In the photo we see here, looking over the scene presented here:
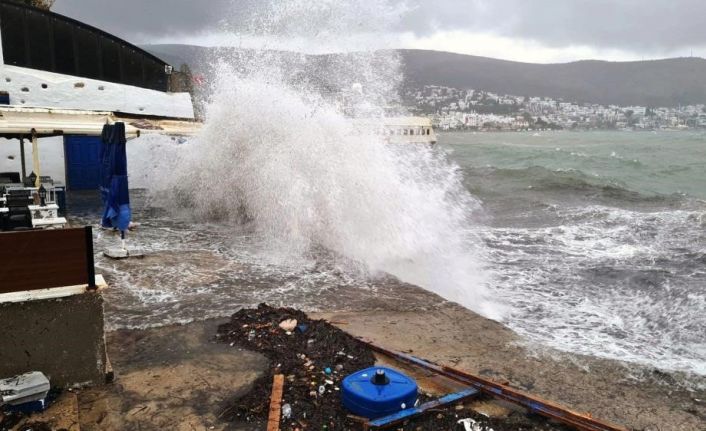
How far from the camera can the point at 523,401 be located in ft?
14.1

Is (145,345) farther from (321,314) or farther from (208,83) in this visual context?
(208,83)

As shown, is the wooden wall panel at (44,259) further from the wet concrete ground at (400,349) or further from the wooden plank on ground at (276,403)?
the wooden plank on ground at (276,403)

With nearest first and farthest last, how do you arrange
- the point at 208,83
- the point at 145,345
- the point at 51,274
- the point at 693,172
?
1. the point at 51,274
2. the point at 145,345
3. the point at 208,83
4. the point at 693,172

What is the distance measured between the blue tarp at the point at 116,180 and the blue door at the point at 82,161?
31.1ft

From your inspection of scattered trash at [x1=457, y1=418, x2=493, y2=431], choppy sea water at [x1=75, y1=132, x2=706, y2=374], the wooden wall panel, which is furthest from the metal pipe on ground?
the wooden wall panel

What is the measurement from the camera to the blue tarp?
830 centimetres

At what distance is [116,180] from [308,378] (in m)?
5.50

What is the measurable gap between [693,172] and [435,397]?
39.0 m

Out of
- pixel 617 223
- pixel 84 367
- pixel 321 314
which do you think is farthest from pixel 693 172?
pixel 84 367

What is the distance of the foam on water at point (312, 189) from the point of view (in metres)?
9.90

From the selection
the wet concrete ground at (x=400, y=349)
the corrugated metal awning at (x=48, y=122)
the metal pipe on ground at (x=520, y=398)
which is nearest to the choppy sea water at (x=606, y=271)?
the wet concrete ground at (x=400, y=349)

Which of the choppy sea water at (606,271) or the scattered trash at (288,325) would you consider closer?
the scattered trash at (288,325)

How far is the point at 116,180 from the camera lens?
8.41 meters

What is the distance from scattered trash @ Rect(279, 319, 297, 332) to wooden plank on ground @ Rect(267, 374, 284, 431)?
1089 mm
